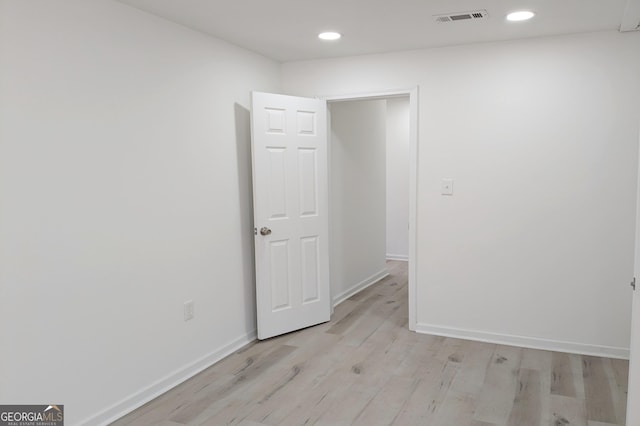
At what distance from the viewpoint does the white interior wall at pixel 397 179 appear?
680cm

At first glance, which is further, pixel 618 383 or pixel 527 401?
pixel 618 383

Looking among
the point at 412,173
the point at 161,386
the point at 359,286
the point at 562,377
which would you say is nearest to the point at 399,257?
the point at 359,286

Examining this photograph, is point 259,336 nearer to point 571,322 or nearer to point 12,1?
point 571,322

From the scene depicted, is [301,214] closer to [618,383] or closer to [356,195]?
[356,195]

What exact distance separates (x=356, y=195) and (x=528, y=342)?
2.28 m

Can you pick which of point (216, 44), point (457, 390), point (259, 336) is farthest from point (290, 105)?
point (457, 390)

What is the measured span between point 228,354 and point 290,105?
6.58 ft

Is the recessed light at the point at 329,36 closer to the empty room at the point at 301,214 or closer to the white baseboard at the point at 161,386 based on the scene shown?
the empty room at the point at 301,214

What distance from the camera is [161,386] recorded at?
2.99 m

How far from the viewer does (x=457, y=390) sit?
2.98m

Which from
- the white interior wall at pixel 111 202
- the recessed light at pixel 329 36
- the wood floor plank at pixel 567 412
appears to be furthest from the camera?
the recessed light at pixel 329 36

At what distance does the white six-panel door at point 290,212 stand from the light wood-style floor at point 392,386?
0.98 feet

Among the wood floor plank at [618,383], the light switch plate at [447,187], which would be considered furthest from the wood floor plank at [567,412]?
the light switch plate at [447,187]

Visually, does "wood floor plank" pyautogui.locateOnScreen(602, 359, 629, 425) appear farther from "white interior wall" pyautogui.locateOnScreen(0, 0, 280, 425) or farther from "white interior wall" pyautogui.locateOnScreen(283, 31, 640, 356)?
"white interior wall" pyautogui.locateOnScreen(0, 0, 280, 425)
